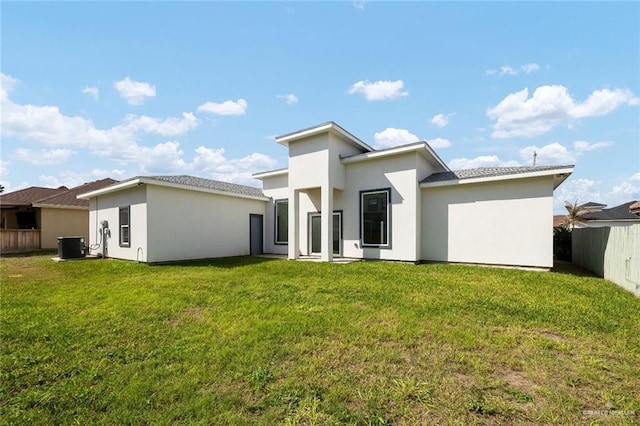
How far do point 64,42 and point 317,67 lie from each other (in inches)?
289

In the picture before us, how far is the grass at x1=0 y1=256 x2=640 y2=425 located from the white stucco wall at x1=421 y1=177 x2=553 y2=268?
272 centimetres

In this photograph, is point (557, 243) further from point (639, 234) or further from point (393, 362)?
point (393, 362)

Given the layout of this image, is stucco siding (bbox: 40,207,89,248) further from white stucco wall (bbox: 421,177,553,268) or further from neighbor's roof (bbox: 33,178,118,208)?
white stucco wall (bbox: 421,177,553,268)

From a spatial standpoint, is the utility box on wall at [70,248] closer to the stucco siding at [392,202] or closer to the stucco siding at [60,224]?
the stucco siding at [60,224]

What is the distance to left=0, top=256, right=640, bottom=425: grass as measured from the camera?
8.36 feet

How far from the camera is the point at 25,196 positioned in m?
19.2

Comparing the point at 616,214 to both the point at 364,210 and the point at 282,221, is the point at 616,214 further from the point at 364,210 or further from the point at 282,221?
the point at 282,221

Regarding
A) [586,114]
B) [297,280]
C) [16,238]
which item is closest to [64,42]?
[297,280]

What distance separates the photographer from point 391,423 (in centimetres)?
238

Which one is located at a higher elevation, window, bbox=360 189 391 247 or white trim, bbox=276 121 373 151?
white trim, bbox=276 121 373 151

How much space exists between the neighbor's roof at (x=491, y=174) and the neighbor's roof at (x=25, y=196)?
22326 mm

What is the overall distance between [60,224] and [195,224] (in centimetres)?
1243

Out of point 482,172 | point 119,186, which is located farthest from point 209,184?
point 482,172

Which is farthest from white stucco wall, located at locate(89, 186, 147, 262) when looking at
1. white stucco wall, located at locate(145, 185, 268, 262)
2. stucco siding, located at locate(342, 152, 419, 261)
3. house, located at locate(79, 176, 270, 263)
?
stucco siding, located at locate(342, 152, 419, 261)
